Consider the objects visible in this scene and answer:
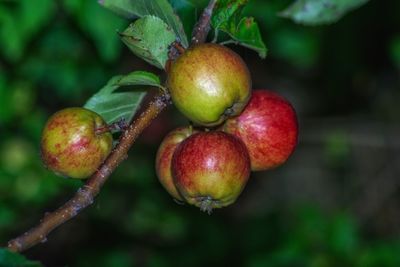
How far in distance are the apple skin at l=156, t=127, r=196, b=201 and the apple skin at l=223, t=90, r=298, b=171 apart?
0.12 m

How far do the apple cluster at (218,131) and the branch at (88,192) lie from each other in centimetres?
8

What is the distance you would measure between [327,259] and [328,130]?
209 cm

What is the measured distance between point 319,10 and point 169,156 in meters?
0.60

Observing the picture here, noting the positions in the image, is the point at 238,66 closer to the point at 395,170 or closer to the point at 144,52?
the point at 144,52

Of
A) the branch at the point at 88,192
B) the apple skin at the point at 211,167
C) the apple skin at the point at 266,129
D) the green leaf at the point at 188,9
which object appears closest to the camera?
the branch at the point at 88,192

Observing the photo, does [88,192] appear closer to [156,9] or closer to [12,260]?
[12,260]

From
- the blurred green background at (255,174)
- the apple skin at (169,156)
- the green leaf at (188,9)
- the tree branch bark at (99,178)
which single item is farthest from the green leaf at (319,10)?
the blurred green background at (255,174)

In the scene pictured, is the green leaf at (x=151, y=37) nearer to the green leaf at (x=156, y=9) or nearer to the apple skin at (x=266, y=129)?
the green leaf at (x=156, y=9)

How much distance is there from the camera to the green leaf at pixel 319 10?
1457 mm

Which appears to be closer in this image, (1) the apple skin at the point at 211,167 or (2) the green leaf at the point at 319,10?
(2) the green leaf at the point at 319,10

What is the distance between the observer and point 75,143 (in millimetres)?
1733

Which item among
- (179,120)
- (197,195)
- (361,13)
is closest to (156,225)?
(179,120)

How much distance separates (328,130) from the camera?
616cm

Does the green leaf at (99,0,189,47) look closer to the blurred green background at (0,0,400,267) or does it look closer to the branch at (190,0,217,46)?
the branch at (190,0,217,46)
